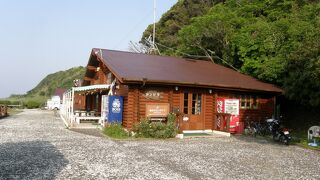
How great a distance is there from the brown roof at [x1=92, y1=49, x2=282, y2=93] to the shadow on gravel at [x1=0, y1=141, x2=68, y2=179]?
512 centimetres

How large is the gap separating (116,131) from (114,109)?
1.59 meters

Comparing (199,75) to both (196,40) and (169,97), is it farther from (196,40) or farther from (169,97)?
(196,40)

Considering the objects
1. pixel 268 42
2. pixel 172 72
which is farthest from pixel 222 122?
pixel 268 42

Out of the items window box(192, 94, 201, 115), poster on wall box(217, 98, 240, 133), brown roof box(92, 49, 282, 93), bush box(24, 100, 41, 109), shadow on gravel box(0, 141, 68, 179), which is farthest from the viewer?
bush box(24, 100, 41, 109)

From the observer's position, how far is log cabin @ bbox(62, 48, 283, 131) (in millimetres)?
16688

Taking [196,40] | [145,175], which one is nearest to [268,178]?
[145,175]

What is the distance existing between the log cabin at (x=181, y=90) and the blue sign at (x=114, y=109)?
8.6 inches

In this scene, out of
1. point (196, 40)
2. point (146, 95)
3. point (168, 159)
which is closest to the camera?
point (168, 159)

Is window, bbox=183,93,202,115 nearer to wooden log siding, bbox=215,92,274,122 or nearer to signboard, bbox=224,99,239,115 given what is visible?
signboard, bbox=224,99,239,115

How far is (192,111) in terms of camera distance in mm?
18391

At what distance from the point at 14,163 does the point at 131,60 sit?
11.5m

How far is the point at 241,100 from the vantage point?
20109mm

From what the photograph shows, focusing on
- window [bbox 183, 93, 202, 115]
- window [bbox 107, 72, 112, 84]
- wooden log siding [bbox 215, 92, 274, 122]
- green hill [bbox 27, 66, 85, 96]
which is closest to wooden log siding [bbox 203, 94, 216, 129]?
window [bbox 183, 93, 202, 115]

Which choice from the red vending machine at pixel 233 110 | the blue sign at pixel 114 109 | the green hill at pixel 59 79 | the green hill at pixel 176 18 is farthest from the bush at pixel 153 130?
the green hill at pixel 59 79
